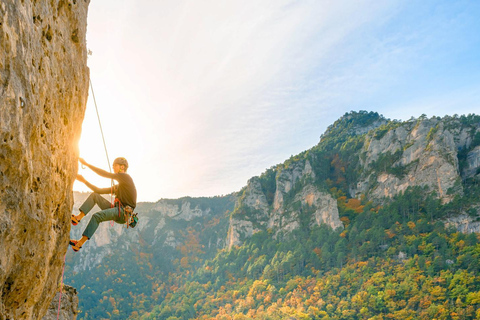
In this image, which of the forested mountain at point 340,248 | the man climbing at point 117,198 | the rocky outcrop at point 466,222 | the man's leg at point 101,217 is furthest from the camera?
the rocky outcrop at point 466,222

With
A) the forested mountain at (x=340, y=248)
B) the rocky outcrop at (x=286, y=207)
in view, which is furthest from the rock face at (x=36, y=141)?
the rocky outcrop at (x=286, y=207)

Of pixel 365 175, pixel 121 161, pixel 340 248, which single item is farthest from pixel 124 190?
pixel 365 175

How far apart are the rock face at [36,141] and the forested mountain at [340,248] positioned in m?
61.2

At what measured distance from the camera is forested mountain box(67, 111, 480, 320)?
60.1 m

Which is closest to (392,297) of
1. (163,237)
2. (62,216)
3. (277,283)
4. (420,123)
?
(277,283)

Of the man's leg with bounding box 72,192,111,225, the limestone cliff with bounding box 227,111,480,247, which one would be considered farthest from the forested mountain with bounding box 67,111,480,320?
the man's leg with bounding box 72,192,111,225

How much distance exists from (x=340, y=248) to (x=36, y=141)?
9028 centimetres

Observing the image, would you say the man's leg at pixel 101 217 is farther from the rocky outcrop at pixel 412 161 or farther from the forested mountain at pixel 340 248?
the rocky outcrop at pixel 412 161

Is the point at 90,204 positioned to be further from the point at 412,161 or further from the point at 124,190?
→ the point at 412,161

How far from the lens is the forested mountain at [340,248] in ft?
197

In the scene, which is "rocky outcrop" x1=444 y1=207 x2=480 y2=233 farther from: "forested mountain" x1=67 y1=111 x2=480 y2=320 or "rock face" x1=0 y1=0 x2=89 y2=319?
"rock face" x1=0 y1=0 x2=89 y2=319

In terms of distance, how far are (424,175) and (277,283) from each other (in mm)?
51848

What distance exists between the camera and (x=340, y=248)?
83.9m

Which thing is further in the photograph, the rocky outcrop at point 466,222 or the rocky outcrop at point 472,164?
the rocky outcrop at point 472,164
